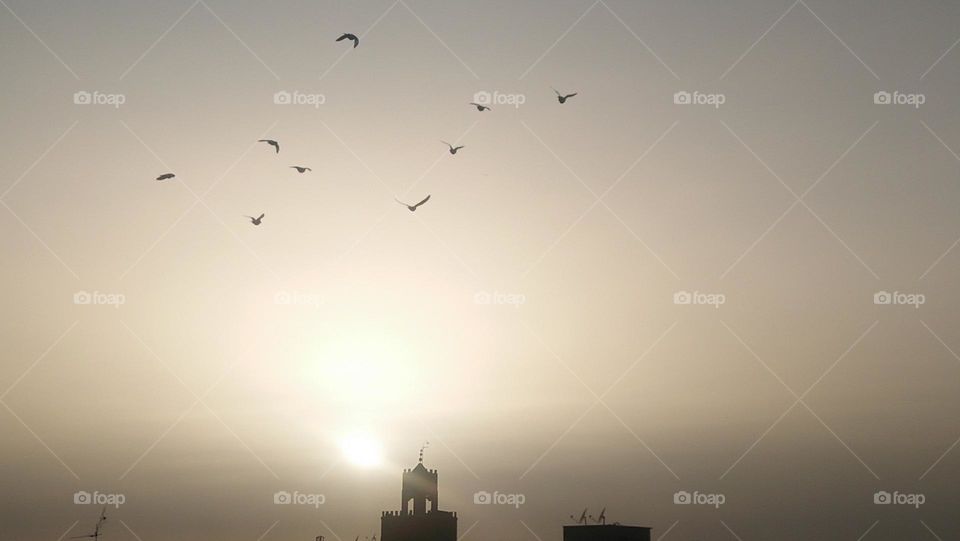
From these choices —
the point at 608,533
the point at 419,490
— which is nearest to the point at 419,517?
the point at 419,490

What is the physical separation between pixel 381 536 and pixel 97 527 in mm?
35612

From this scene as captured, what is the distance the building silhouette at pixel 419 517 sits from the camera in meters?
96.8

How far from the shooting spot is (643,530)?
96688 mm

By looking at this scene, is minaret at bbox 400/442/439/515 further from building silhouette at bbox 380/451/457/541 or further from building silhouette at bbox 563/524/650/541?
building silhouette at bbox 563/524/650/541

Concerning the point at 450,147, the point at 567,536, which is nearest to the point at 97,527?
the point at 567,536

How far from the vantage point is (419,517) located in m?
97.0

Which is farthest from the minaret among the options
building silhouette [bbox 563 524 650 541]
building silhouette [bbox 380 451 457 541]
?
building silhouette [bbox 563 524 650 541]

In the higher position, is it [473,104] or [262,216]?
[473,104]

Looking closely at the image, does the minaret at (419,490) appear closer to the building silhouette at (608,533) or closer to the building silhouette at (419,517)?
the building silhouette at (419,517)

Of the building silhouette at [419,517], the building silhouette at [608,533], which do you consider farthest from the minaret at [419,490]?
the building silhouette at [608,533]

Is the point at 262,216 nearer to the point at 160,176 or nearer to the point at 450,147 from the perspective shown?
the point at 160,176

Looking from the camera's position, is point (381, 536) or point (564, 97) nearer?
point (564, 97)

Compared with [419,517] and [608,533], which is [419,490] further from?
[608,533]

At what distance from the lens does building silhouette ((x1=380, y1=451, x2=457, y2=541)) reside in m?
96.8
